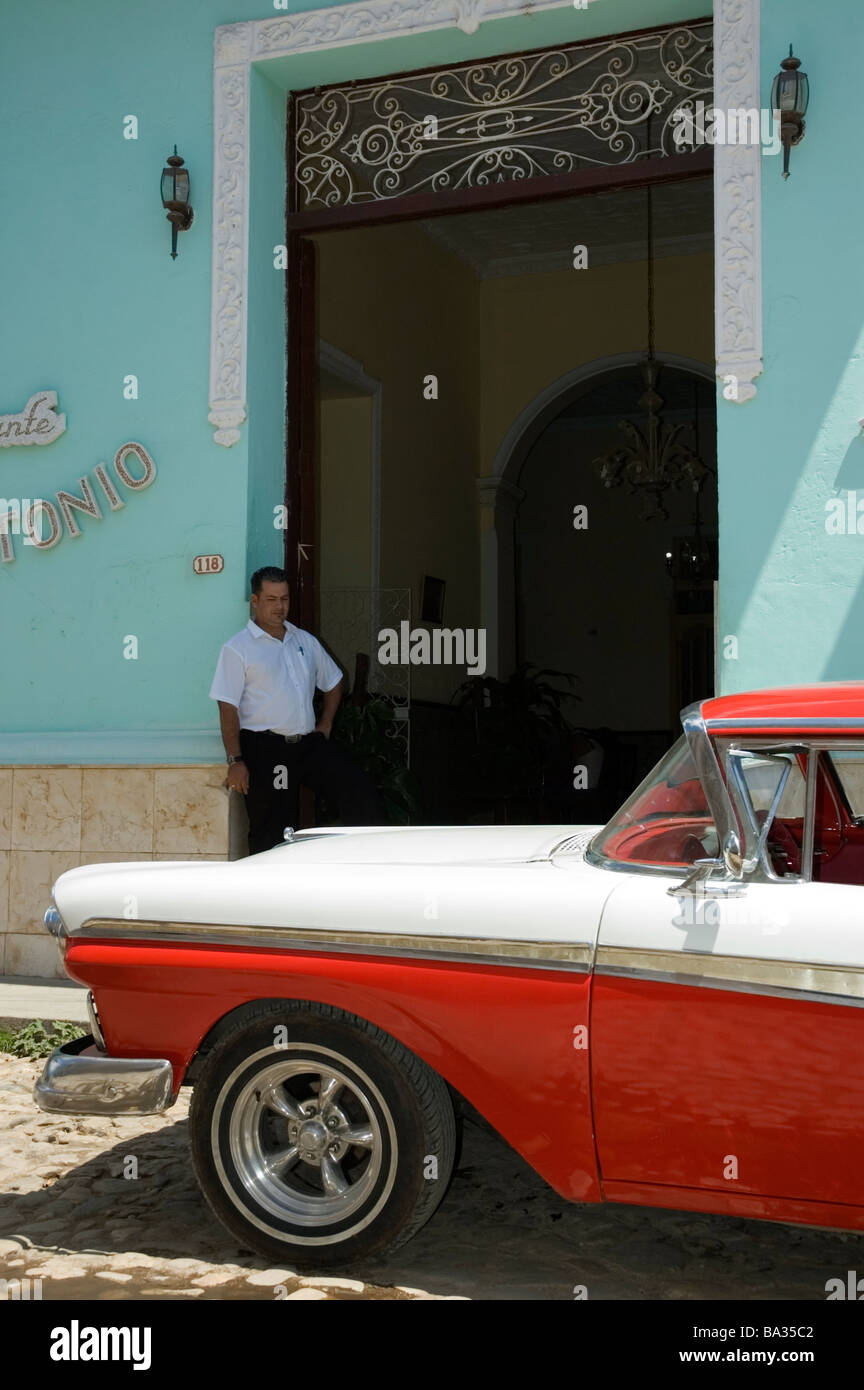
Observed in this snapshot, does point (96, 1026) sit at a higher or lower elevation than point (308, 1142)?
higher

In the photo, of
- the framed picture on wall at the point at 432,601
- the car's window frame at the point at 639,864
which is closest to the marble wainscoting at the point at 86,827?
the car's window frame at the point at 639,864

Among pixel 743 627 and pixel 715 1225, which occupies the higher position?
pixel 743 627

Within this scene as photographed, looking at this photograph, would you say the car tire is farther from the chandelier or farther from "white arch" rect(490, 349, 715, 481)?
"white arch" rect(490, 349, 715, 481)

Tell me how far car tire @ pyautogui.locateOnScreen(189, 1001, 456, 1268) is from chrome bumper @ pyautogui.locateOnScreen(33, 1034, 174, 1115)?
108mm

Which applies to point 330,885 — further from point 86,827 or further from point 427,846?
point 86,827

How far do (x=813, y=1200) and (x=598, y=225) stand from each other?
11.5 meters

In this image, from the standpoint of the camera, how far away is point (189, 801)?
7328 millimetres

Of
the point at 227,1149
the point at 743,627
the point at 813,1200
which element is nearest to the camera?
the point at 813,1200

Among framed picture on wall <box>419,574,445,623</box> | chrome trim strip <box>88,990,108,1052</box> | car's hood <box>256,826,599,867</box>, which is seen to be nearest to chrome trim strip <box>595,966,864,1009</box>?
car's hood <box>256,826,599,867</box>

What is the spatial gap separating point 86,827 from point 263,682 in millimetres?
1338

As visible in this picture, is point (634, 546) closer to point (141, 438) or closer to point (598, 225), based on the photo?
point (598, 225)

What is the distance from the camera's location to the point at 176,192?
7562mm

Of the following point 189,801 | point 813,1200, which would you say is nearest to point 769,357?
point 189,801

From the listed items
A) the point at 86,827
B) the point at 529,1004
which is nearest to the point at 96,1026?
the point at 529,1004
